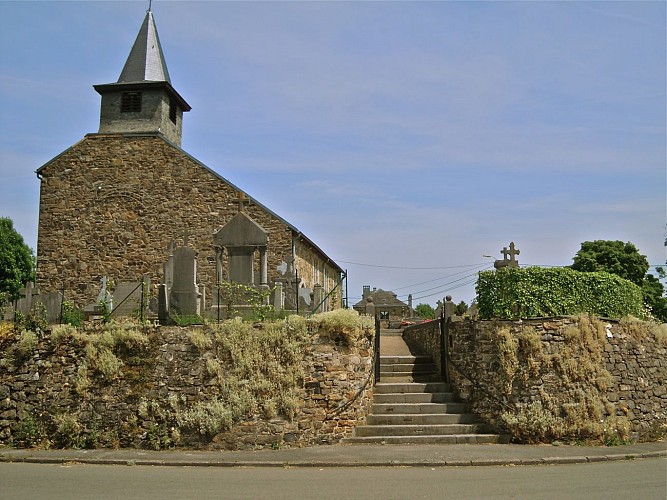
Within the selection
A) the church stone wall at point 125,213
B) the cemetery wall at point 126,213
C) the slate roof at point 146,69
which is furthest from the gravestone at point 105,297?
the slate roof at point 146,69

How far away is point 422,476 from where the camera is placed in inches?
390

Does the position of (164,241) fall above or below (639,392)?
above

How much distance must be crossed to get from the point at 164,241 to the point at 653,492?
65.4 ft

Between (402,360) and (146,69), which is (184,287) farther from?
(146,69)

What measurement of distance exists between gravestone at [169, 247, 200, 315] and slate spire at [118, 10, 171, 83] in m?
14.9

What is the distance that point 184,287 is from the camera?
14.8 metres

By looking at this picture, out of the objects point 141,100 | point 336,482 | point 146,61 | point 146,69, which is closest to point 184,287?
point 336,482

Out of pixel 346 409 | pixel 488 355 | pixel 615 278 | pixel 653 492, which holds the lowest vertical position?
pixel 653 492

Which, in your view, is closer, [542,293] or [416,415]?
[416,415]

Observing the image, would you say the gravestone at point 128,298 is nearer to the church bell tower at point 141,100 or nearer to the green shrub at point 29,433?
the green shrub at point 29,433

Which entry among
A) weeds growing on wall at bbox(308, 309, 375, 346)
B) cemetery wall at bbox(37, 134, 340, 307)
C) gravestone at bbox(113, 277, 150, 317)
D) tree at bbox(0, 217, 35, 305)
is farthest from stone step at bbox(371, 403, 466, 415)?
tree at bbox(0, 217, 35, 305)

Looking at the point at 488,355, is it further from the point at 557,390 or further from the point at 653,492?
the point at 653,492

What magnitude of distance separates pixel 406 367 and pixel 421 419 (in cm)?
276

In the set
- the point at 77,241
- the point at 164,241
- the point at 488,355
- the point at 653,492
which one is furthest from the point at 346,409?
the point at 77,241
